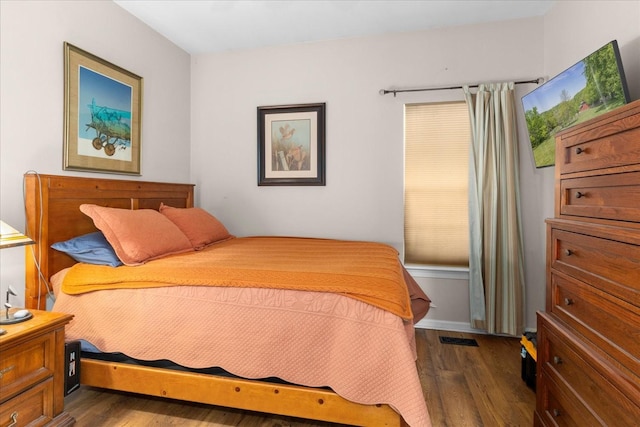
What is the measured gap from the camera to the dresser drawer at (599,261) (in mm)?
1029

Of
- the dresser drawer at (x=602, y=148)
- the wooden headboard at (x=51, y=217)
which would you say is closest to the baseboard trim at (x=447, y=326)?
the dresser drawer at (x=602, y=148)

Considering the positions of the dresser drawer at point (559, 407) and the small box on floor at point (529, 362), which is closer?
the dresser drawer at point (559, 407)

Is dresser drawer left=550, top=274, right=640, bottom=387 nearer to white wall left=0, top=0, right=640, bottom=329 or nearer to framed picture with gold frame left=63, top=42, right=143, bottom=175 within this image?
Result: white wall left=0, top=0, right=640, bottom=329

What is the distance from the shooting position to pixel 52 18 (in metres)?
2.14

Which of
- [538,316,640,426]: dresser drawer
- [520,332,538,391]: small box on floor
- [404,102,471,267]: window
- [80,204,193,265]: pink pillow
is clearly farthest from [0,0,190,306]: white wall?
[520,332,538,391]: small box on floor

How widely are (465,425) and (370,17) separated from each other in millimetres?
3024

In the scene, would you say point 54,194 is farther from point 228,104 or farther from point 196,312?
point 228,104

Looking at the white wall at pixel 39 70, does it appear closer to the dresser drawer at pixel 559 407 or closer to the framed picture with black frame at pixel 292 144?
the framed picture with black frame at pixel 292 144

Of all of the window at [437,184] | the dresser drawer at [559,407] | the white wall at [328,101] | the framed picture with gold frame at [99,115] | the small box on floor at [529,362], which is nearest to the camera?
the dresser drawer at [559,407]

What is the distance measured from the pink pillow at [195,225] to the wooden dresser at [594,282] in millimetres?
2281

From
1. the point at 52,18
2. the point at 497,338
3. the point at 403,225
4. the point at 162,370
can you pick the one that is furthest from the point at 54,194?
the point at 497,338

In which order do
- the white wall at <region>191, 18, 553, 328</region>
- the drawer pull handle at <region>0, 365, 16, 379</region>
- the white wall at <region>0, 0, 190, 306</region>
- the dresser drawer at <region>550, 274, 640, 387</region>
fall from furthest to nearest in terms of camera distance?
the white wall at <region>191, 18, 553, 328</region>, the white wall at <region>0, 0, 190, 306</region>, the drawer pull handle at <region>0, 365, 16, 379</region>, the dresser drawer at <region>550, 274, 640, 387</region>

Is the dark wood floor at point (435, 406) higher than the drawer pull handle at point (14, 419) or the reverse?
the reverse

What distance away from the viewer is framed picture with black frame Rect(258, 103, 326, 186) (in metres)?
3.30
